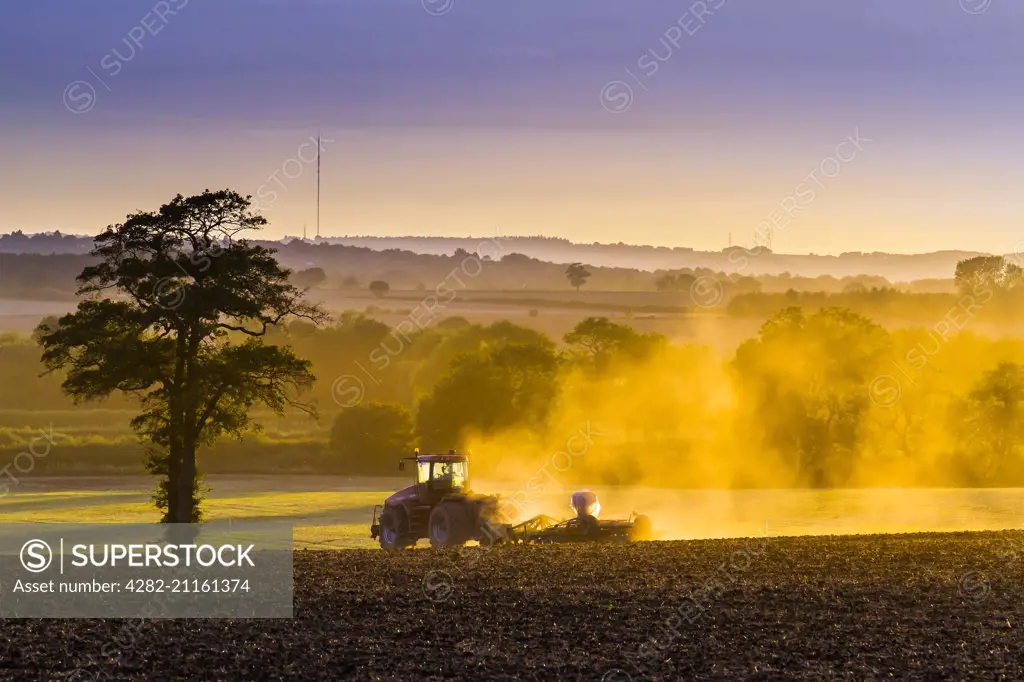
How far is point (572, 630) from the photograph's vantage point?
2395 cm

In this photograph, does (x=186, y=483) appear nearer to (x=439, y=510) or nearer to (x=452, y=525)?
(x=439, y=510)

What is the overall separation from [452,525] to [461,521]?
357mm

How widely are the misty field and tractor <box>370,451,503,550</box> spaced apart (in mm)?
9825

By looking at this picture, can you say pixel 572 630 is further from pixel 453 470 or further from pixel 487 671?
pixel 453 470

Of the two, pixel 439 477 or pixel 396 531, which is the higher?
pixel 439 477

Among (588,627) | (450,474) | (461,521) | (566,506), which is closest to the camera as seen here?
(588,627)

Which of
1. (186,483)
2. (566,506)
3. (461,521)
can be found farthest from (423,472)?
(566,506)

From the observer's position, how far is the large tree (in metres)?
50.0

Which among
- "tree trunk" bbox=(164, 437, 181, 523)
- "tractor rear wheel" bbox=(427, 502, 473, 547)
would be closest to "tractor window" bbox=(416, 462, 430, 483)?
"tractor rear wheel" bbox=(427, 502, 473, 547)

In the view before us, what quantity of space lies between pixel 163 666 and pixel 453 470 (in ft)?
72.4

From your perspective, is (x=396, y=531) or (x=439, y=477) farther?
(x=396, y=531)

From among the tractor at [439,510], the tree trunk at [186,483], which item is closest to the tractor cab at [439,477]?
the tractor at [439,510]

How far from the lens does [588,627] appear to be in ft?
79.4

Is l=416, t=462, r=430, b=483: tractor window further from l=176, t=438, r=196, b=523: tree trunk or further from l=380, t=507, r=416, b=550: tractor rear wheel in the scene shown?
l=176, t=438, r=196, b=523: tree trunk
